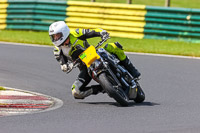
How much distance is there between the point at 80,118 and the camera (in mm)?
7539

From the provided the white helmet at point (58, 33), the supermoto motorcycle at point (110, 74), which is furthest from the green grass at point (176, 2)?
the white helmet at point (58, 33)

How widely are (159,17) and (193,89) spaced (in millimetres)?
7153

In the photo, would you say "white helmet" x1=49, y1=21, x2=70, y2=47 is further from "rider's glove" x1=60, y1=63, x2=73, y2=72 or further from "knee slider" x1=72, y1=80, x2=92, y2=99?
"knee slider" x1=72, y1=80, x2=92, y2=99

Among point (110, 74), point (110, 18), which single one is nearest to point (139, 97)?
point (110, 74)

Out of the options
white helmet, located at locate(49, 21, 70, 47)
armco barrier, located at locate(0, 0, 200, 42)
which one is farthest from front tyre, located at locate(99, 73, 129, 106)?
armco barrier, located at locate(0, 0, 200, 42)

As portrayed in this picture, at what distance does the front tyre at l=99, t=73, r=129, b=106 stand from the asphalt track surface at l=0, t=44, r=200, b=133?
146 mm

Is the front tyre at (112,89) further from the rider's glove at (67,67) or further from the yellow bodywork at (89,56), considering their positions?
the rider's glove at (67,67)

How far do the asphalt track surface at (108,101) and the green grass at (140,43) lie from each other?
44.5 inches

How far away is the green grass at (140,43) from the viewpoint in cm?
1512

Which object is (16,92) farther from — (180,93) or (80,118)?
(180,93)

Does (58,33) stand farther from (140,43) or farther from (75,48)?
(140,43)

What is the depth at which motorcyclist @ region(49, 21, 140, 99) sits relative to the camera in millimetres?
8547

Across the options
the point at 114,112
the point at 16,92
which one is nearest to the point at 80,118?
the point at 114,112

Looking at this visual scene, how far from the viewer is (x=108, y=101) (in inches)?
361
